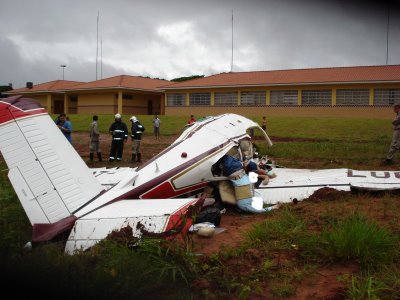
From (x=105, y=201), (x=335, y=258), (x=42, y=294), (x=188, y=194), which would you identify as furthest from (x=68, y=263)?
(x=188, y=194)

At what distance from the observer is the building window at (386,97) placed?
32.6 metres

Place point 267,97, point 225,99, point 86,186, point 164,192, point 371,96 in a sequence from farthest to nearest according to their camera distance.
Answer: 1. point 225,99
2. point 267,97
3. point 371,96
4. point 164,192
5. point 86,186

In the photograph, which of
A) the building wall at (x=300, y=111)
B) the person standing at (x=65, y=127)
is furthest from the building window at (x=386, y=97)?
the person standing at (x=65, y=127)

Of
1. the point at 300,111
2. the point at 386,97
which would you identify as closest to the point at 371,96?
the point at 386,97

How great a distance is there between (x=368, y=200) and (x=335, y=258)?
9.46ft


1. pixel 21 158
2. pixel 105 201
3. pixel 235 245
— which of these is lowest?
pixel 235 245

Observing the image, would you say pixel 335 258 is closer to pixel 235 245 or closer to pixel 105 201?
pixel 235 245

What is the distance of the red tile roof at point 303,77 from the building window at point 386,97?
1.04m

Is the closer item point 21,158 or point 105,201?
point 21,158

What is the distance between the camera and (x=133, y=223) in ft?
14.7

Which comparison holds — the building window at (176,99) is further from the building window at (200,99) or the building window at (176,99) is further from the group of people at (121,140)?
the group of people at (121,140)

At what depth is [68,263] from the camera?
12.3ft

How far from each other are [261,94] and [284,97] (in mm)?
2111

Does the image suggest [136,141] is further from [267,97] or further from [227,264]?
[267,97]
